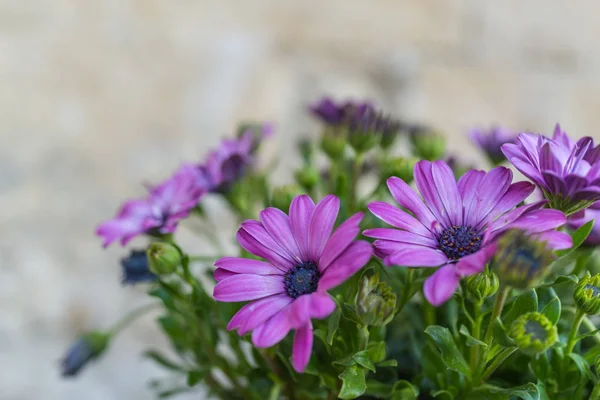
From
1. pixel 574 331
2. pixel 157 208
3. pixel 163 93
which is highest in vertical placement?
pixel 163 93

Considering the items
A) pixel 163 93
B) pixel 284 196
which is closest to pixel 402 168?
pixel 284 196

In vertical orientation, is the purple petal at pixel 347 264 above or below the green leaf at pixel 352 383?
above

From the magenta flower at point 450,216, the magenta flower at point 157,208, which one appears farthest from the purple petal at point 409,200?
the magenta flower at point 157,208

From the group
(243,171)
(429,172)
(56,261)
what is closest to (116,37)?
(56,261)

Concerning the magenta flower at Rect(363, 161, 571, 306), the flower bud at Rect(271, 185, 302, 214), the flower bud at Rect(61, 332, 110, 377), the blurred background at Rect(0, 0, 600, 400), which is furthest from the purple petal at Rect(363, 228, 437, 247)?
the blurred background at Rect(0, 0, 600, 400)

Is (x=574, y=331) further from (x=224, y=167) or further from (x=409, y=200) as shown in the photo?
(x=224, y=167)

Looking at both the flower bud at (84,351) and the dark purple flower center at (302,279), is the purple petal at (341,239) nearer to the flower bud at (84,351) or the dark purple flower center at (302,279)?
the dark purple flower center at (302,279)
